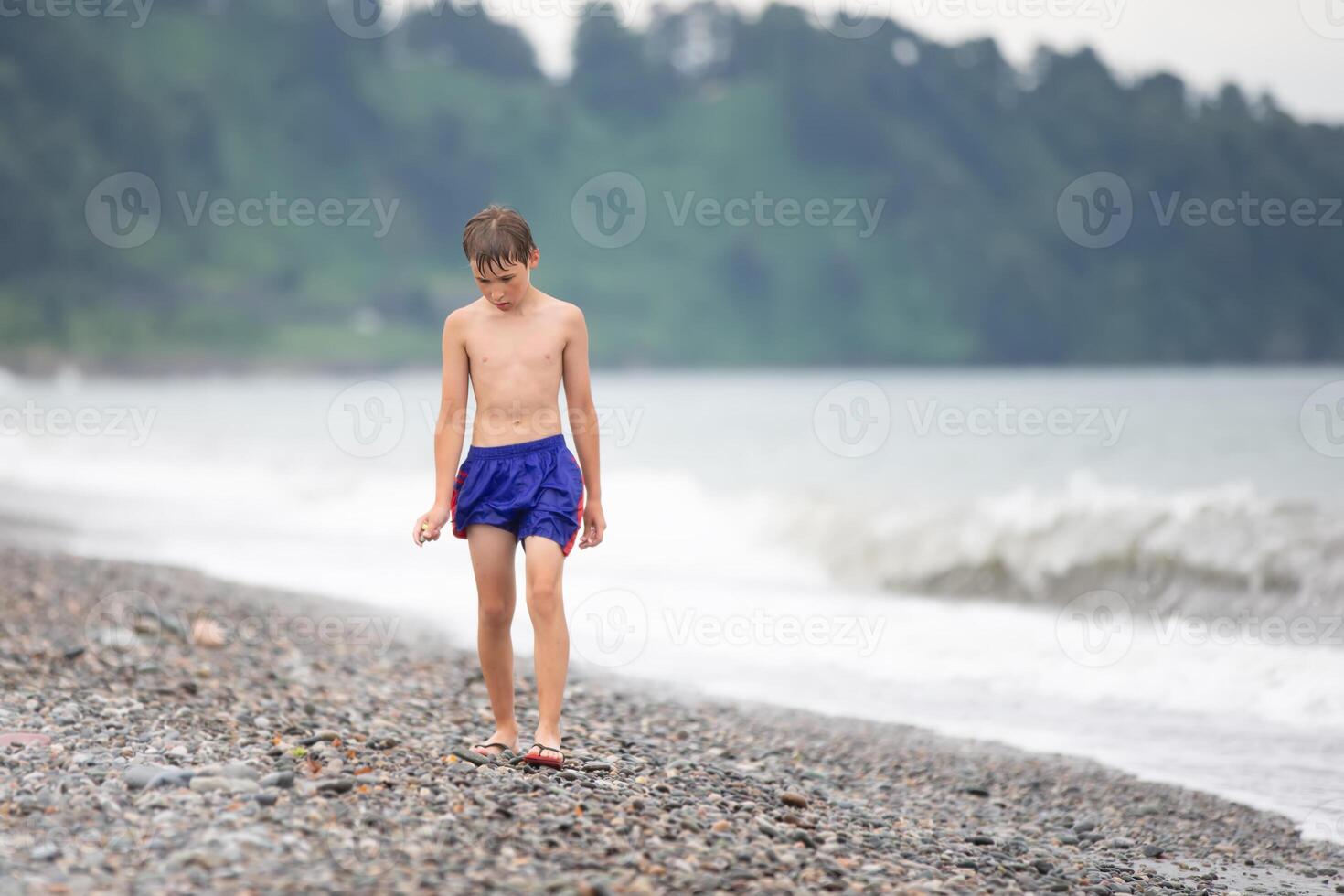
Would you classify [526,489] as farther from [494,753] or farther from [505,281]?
[494,753]

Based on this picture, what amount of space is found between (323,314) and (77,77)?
34.5 meters

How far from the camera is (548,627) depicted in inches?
195

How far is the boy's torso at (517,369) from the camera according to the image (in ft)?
16.0

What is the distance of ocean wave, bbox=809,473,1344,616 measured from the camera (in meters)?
12.1

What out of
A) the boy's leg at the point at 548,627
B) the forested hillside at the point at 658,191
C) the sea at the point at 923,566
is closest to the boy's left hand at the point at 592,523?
the boy's leg at the point at 548,627

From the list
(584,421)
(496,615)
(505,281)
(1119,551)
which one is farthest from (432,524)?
(1119,551)

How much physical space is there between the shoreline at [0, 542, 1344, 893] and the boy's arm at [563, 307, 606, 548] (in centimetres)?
95

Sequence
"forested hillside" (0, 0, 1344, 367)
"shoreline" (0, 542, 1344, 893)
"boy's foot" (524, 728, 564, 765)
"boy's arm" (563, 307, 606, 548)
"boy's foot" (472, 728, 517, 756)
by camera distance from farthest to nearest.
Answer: "forested hillside" (0, 0, 1344, 367)
"boy's foot" (472, 728, 517, 756)
"boy's arm" (563, 307, 606, 548)
"boy's foot" (524, 728, 564, 765)
"shoreline" (0, 542, 1344, 893)

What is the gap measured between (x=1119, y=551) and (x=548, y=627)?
10011 mm

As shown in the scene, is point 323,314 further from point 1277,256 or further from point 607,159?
point 1277,256

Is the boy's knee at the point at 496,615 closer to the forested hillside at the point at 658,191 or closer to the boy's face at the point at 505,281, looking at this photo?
the boy's face at the point at 505,281

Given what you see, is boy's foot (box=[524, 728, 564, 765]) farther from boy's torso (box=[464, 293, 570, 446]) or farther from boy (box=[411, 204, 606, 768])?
boy's torso (box=[464, 293, 570, 446])

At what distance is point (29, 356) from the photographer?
331 ft

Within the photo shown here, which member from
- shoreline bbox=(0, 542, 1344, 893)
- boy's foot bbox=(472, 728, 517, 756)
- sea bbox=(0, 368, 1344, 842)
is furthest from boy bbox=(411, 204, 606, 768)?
sea bbox=(0, 368, 1344, 842)
